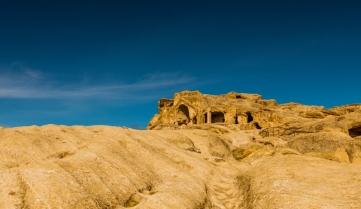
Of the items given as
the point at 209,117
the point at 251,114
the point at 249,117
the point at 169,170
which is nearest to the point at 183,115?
the point at 209,117

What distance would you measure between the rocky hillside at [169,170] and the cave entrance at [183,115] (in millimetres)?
68899

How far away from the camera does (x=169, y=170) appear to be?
191 feet

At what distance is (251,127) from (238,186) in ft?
230

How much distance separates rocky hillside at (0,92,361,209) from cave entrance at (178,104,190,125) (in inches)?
2713

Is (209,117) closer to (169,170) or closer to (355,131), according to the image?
(355,131)

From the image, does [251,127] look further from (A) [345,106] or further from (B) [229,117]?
(A) [345,106]

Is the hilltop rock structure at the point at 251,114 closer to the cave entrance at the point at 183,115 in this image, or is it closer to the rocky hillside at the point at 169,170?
the cave entrance at the point at 183,115

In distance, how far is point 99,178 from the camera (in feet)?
144

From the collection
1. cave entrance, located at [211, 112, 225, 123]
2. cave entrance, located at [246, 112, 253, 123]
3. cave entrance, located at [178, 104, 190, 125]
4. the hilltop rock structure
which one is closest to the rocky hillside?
the hilltop rock structure

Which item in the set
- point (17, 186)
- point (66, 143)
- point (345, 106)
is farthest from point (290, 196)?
point (345, 106)

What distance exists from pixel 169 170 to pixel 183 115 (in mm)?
105651

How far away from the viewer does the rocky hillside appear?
38844 millimetres

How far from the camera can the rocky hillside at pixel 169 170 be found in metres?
38.8

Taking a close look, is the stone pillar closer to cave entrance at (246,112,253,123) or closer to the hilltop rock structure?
the hilltop rock structure
